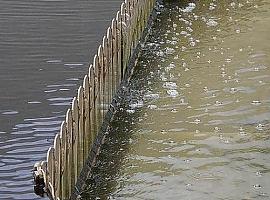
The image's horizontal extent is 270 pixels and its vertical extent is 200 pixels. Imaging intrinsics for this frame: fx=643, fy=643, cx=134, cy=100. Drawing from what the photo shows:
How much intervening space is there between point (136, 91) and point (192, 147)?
1.89 metres

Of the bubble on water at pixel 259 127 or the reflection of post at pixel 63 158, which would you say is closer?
the reflection of post at pixel 63 158

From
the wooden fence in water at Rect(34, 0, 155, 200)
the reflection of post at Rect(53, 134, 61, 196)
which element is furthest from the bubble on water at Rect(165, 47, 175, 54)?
the reflection of post at Rect(53, 134, 61, 196)

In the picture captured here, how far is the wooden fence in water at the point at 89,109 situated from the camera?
Result: 224 inches

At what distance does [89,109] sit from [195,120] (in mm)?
1787

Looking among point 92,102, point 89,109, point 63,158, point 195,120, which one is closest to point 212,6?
point 195,120

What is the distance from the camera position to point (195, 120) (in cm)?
829

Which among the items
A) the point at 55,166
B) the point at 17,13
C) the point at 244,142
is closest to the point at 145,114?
the point at 244,142

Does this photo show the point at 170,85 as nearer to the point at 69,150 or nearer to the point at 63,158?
the point at 69,150

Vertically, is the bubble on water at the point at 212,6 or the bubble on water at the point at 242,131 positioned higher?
the bubble on water at the point at 212,6

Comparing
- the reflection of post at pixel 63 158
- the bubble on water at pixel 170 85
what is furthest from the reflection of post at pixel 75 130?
the bubble on water at pixel 170 85

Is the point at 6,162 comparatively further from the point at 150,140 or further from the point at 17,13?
the point at 17,13

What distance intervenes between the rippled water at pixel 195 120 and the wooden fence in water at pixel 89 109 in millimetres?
Result: 362

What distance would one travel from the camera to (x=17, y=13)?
37.7 feet

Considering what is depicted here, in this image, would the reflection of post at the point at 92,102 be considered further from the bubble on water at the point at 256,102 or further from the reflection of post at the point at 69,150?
the bubble on water at the point at 256,102
